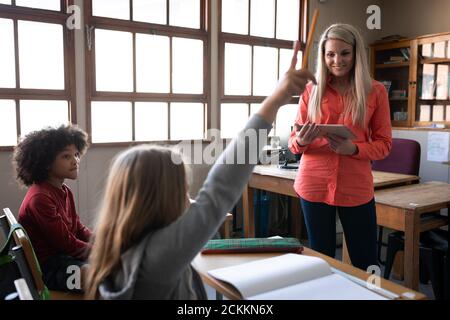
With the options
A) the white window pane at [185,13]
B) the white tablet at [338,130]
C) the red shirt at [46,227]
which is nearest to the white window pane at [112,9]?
the white window pane at [185,13]

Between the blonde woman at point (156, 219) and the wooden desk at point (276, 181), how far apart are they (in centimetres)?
188

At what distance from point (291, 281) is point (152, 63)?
273 cm

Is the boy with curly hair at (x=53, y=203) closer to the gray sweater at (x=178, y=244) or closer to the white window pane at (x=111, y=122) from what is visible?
the gray sweater at (x=178, y=244)

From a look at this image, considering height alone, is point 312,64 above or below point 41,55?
above

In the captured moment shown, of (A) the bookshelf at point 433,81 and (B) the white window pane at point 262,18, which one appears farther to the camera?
(A) the bookshelf at point 433,81

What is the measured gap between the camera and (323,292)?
92 cm

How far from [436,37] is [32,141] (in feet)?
13.1

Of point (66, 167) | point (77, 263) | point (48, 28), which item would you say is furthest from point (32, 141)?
point (48, 28)

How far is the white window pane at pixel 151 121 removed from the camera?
3.38 metres

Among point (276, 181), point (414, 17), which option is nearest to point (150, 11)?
point (276, 181)

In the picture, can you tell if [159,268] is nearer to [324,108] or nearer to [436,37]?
[324,108]

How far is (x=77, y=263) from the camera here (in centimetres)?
147

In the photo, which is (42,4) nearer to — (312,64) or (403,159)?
(312,64)

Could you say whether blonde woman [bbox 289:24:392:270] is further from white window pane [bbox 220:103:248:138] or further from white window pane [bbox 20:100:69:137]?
white window pane [bbox 220:103:248:138]
